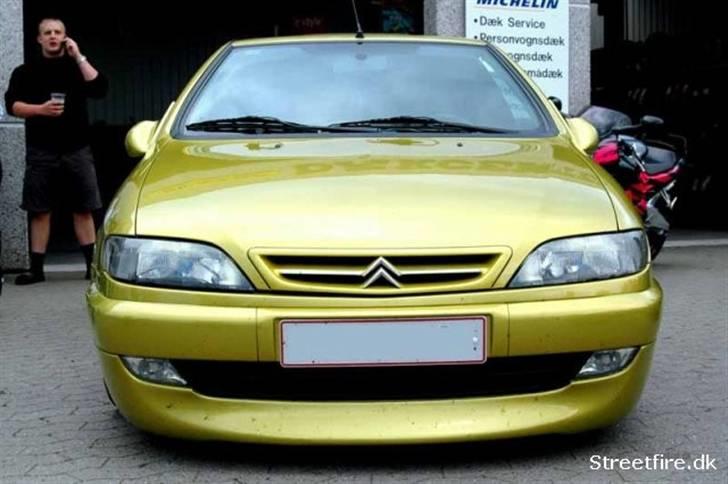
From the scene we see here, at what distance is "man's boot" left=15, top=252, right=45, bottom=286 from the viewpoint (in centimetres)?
841

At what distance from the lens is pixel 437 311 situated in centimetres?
326

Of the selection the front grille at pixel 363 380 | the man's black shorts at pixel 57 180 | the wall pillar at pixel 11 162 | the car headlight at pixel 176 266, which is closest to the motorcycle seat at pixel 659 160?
the man's black shorts at pixel 57 180

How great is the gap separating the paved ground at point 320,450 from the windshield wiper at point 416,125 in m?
1.21

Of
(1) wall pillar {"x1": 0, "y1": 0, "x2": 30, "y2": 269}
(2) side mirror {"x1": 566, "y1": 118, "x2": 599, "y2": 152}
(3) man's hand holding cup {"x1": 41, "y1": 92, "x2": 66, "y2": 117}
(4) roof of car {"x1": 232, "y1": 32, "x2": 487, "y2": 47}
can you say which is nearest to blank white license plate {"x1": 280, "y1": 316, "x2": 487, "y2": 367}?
(2) side mirror {"x1": 566, "y1": 118, "x2": 599, "y2": 152}

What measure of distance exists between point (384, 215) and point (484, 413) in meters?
0.64

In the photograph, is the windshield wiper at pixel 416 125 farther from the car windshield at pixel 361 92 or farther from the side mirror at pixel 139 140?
the side mirror at pixel 139 140

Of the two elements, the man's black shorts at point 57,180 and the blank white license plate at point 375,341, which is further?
the man's black shorts at point 57,180

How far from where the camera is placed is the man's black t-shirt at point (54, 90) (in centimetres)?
823

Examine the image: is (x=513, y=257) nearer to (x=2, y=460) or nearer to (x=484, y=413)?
(x=484, y=413)

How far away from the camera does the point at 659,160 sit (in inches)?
349

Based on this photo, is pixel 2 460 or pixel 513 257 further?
pixel 2 460

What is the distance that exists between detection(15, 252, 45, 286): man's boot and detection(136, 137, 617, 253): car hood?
4.70 meters

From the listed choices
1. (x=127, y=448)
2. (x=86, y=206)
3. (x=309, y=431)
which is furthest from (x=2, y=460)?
(x=86, y=206)

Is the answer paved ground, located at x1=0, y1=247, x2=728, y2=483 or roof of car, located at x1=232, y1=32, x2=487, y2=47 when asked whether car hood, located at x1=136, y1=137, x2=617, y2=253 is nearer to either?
paved ground, located at x1=0, y1=247, x2=728, y2=483
